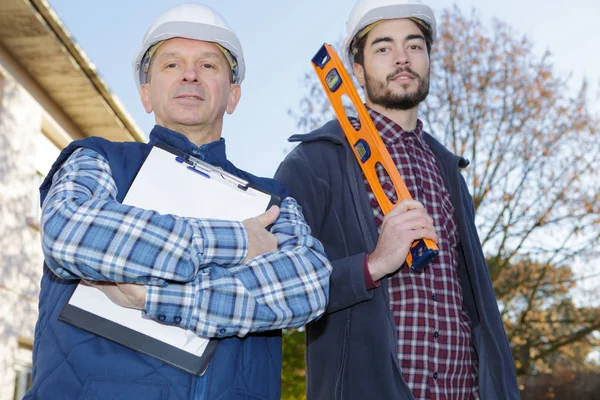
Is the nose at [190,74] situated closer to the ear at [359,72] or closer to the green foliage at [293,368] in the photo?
the ear at [359,72]

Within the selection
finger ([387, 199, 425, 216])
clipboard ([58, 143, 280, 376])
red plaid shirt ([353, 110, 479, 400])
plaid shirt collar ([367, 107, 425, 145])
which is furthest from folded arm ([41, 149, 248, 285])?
plaid shirt collar ([367, 107, 425, 145])

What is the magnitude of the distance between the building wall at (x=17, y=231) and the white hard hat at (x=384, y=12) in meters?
7.52

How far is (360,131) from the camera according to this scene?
10.0 feet

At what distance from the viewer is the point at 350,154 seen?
3.06 metres

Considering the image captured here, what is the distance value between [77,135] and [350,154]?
10875 millimetres

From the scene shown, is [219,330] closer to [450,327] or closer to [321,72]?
[450,327]

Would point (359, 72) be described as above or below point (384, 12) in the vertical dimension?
below

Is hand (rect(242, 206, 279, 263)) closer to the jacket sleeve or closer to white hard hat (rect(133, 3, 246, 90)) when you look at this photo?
the jacket sleeve

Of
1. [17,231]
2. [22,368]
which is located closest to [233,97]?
[17,231]

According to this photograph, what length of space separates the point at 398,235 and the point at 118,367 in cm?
107

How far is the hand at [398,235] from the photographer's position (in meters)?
2.61

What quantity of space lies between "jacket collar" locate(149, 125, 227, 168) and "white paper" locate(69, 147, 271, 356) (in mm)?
122

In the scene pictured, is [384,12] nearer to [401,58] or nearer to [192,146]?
[401,58]

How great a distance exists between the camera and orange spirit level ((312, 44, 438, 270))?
9.42 ft
